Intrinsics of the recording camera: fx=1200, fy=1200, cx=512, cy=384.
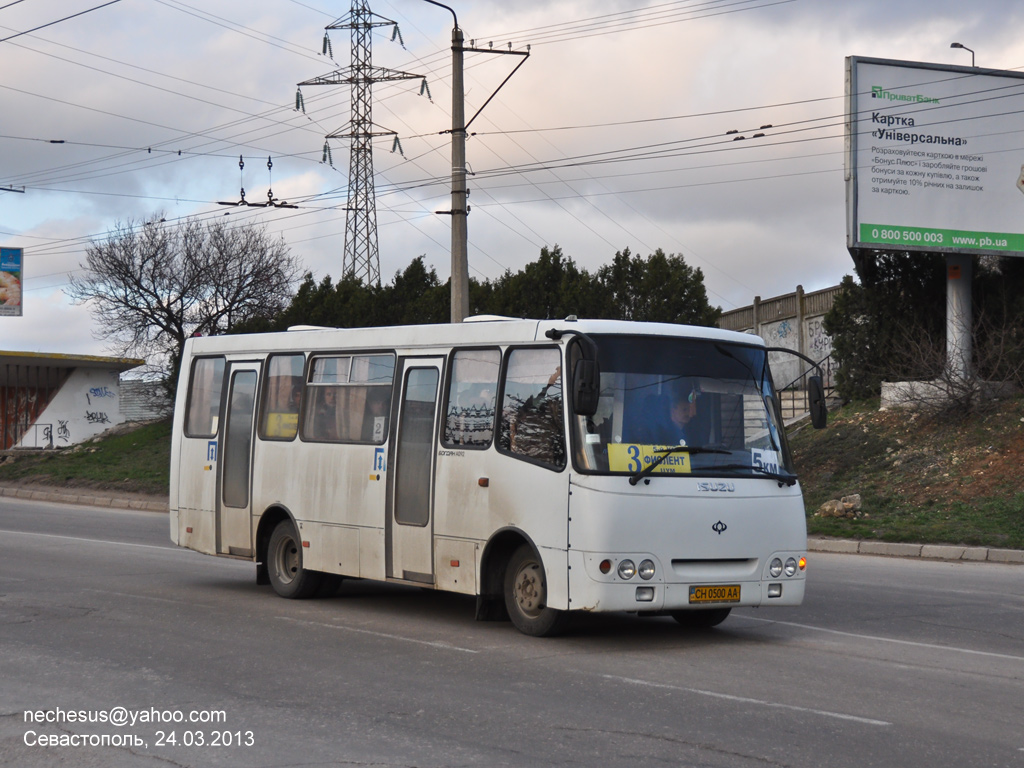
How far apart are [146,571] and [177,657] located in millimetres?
6433

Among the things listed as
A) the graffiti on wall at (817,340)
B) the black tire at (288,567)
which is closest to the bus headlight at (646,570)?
the black tire at (288,567)

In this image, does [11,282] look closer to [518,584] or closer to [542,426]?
[518,584]

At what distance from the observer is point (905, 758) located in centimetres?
613

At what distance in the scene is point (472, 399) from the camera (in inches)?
423

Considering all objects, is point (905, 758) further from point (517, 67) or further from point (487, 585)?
point (517, 67)

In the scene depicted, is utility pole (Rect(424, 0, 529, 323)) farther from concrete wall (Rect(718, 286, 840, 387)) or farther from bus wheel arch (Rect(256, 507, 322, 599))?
concrete wall (Rect(718, 286, 840, 387))

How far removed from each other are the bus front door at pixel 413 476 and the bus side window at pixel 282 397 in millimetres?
1806

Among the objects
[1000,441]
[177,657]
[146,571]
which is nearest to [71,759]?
[177,657]

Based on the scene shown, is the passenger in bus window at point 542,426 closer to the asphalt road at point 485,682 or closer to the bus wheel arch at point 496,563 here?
the bus wheel arch at point 496,563

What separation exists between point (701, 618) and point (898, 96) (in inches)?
699

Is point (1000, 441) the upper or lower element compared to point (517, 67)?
lower

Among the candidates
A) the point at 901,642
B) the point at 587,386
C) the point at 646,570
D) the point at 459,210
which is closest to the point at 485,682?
the point at 646,570

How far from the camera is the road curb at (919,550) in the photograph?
17281 mm

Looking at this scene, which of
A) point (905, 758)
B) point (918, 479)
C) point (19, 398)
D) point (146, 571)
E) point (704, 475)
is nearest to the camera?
point (905, 758)
